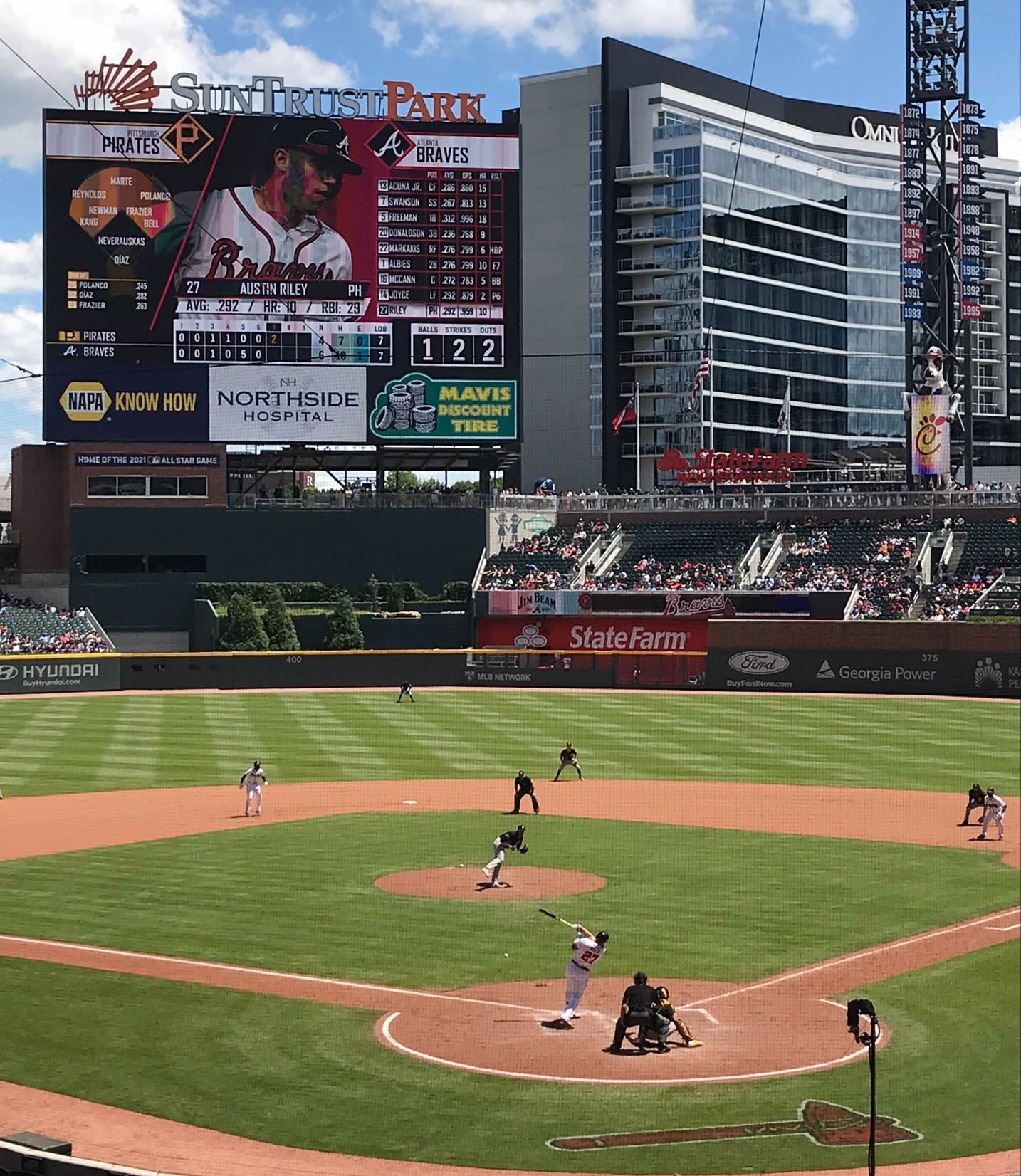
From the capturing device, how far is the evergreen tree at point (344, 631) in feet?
240

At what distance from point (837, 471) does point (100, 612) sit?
4573 cm

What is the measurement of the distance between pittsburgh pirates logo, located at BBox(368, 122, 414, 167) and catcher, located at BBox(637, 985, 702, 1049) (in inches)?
2414

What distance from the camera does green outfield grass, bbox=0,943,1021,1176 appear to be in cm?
1552

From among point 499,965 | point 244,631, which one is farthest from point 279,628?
point 499,965

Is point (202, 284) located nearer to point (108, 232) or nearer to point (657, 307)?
point (108, 232)

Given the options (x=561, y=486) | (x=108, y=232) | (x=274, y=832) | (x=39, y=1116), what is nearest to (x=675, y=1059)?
(x=39, y=1116)

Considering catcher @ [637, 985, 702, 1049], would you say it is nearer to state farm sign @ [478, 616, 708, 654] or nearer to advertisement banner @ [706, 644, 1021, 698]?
advertisement banner @ [706, 644, 1021, 698]

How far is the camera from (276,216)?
242ft

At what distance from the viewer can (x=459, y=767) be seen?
44.7m

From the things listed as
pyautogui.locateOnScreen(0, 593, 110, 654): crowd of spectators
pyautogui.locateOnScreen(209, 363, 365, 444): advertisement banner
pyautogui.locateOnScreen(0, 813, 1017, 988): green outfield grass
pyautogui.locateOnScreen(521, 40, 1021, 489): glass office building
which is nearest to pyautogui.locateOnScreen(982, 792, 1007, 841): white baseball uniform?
pyautogui.locateOnScreen(0, 813, 1017, 988): green outfield grass

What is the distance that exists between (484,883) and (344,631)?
4662 cm

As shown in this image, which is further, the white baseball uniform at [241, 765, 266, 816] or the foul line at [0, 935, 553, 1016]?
the white baseball uniform at [241, 765, 266, 816]

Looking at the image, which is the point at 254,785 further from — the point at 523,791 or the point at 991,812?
the point at 991,812

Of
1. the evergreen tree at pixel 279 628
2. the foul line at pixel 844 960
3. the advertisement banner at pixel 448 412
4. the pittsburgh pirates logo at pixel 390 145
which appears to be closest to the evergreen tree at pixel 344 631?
the evergreen tree at pixel 279 628
